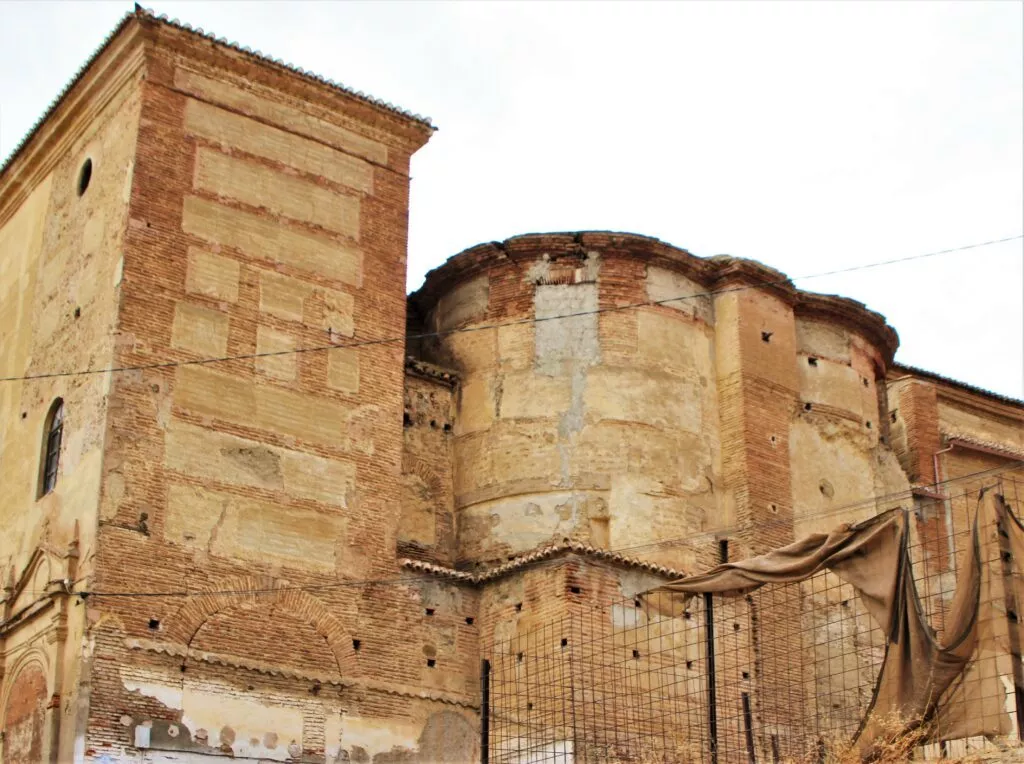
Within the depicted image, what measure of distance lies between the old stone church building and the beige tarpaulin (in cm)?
530

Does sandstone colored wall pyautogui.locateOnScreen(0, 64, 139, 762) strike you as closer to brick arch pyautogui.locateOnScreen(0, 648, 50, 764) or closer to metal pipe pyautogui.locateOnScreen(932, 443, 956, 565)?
brick arch pyautogui.locateOnScreen(0, 648, 50, 764)

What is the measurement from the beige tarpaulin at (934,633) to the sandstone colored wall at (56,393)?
7436 millimetres

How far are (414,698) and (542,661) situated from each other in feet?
4.69

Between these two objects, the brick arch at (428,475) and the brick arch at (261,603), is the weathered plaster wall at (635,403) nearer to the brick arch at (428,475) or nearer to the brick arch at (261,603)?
the brick arch at (428,475)

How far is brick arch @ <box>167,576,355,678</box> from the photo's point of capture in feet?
54.3

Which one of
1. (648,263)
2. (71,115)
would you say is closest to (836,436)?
(648,263)

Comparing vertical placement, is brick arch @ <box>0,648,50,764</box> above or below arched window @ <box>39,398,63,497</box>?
below

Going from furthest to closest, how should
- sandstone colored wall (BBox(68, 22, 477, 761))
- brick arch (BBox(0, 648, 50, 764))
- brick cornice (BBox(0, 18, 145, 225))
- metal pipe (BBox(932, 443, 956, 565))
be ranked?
metal pipe (BBox(932, 443, 956, 565)), brick cornice (BBox(0, 18, 145, 225)), sandstone colored wall (BBox(68, 22, 477, 761)), brick arch (BBox(0, 648, 50, 764))

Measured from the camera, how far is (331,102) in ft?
65.0

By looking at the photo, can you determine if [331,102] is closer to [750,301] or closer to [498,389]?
[498,389]

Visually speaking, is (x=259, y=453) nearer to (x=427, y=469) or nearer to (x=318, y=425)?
(x=318, y=425)

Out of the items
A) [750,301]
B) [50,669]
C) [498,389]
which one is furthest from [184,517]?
[750,301]

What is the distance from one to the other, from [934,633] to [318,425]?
7.85 meters

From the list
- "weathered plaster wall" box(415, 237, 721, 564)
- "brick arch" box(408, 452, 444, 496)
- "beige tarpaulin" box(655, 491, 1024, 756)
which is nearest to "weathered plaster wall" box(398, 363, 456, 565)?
"brick arch" box(408, 452, 444, 496)
